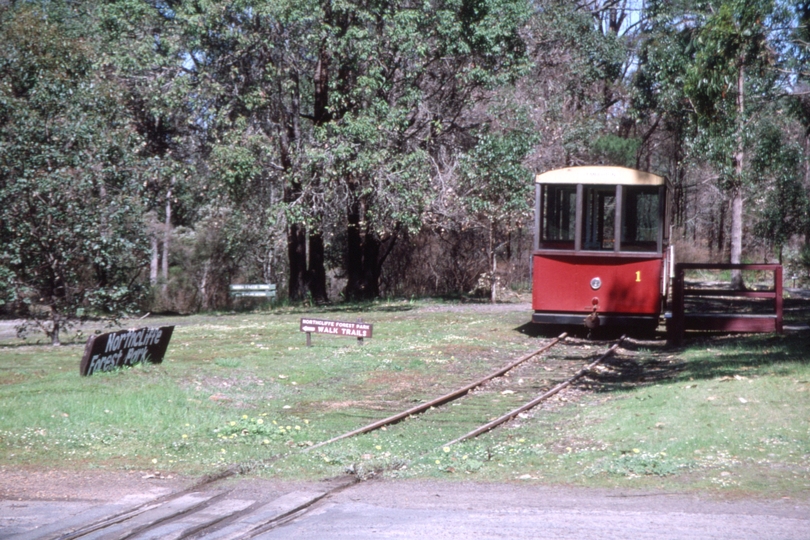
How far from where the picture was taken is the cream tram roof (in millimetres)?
17281

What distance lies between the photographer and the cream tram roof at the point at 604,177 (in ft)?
56.7

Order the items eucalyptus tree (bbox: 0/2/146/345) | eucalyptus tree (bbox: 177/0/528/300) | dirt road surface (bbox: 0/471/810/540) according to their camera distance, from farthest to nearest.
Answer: eucalyptus tree (bbox: 177/0/528/300) < eucalyptus tree (bbox: 0/2/146/345) < dirt road surface (bbox: 0/471/810/540)

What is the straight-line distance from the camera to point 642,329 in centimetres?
1959

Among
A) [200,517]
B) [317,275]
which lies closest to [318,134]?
[317,275]

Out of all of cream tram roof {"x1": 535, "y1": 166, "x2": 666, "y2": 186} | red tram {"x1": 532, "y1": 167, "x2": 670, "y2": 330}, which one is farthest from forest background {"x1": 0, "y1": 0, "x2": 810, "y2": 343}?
red tram {"x1": 532, "y1": 167, "x2": 670, "y2": 330}

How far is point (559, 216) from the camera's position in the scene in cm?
1769

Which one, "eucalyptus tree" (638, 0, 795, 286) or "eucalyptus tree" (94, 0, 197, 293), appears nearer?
"eucalyptus tree" (638, 0, 795, 286)

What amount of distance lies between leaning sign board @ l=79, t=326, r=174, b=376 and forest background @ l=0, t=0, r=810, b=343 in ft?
11.8

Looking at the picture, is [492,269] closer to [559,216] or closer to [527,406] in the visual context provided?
[559,216]

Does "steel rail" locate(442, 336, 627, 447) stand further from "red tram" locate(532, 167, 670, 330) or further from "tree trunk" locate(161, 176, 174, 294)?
"tree trunk" locate(161, 176, 174, 294)

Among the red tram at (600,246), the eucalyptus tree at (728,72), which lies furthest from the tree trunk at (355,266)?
the red tram at (600,246)

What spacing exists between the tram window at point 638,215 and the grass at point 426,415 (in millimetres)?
2153

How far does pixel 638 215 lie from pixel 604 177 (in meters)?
0.99

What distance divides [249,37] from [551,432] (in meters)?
17.6
